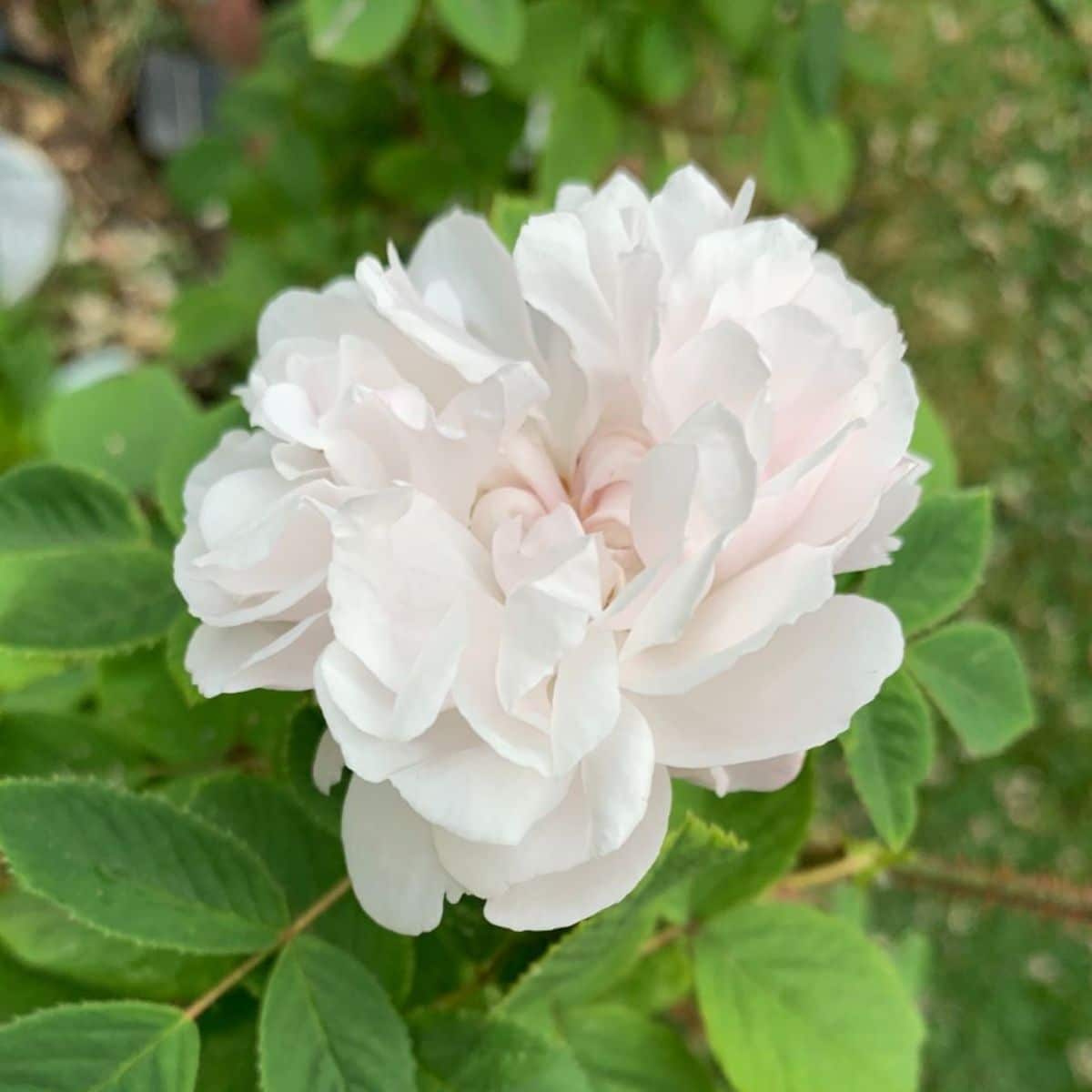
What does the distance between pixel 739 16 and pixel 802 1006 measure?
1.88 feet

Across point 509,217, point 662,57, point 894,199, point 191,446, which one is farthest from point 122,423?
point 894,199

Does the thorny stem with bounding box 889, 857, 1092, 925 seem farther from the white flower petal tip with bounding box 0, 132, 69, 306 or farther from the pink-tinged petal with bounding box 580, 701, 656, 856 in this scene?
the white flower petal tip with bounding box 0, 132, 69, 306

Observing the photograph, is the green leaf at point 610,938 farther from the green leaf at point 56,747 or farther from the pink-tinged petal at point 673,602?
the green leaf at point 56,747

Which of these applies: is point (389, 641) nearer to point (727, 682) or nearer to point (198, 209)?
point (727, 682)

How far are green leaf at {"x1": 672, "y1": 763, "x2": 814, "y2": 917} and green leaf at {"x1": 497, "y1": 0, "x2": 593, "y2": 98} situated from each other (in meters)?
0.52

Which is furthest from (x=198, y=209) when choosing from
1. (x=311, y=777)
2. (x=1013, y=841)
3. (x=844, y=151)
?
(x=1013, y=841)

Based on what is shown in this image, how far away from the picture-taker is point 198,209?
3.53 feet

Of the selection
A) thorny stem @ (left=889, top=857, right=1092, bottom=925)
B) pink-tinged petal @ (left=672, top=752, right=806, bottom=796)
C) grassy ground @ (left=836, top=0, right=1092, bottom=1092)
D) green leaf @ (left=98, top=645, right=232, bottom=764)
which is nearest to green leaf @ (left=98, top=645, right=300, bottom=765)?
green leaf @ (left=98, top=645, right=232, bottom=764)

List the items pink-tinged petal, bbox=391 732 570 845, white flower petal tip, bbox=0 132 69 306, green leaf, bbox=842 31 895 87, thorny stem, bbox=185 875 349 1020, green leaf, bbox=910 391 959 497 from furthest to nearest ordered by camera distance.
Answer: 1. white flower petal tip, bbox=0 132 69 306
2. green leaf, bbox=842 31 895 87
3. green leaf, bbox=910 391 959 497
4. thorny stem, bbox=185 875 349 1020
5. pink-tinged petal, bbox=391 732 570 845

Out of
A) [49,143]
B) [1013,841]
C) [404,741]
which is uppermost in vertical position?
[404,741]

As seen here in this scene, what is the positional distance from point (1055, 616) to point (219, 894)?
0.97 m

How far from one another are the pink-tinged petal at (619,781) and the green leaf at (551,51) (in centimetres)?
57

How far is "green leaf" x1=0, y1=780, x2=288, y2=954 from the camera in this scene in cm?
30

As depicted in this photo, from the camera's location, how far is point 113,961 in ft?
1.18
